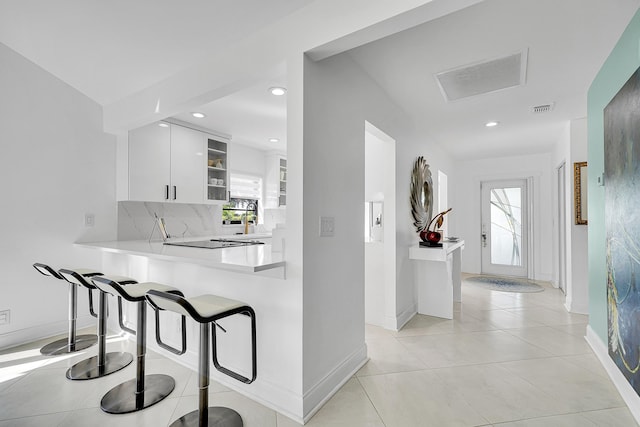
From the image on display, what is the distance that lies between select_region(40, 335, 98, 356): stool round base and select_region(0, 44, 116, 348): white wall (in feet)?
0.90

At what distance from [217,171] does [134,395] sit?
2.75 meters

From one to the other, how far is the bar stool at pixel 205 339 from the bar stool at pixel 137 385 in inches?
11.3

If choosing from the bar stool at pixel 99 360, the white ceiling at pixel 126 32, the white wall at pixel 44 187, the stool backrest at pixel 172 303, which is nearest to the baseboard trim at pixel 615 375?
the stool backrest at pixel 172 303

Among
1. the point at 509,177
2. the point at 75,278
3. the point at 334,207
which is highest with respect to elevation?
the point at 509,177

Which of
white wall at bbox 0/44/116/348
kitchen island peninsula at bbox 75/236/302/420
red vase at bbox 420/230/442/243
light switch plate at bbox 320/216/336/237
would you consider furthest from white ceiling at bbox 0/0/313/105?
red vase at bbox 420/230/442/243

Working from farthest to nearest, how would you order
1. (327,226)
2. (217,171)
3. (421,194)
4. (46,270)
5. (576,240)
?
(217,171), (421,194), (576,240), (46,270), (327,226)

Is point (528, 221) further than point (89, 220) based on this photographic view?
Yes

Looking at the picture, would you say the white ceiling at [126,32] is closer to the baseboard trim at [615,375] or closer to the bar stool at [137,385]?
the bar stool at [137,385]

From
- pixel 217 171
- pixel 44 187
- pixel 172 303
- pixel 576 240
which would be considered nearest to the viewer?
pixel 172 303

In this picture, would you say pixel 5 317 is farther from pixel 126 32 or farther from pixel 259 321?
pixel 126 32

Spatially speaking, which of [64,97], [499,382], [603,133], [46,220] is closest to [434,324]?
[499,382]

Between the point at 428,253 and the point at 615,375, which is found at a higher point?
the point at 428,253

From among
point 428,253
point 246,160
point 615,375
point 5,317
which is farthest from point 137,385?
point 246,160

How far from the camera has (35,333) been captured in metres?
2.79
